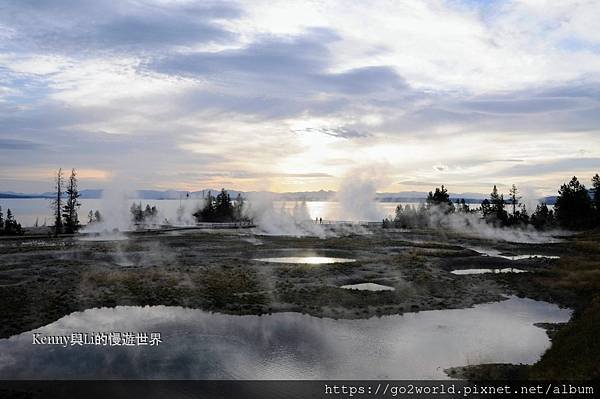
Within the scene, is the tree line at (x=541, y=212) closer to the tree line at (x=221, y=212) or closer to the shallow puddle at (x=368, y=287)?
the tree line at (x=221, y=212)

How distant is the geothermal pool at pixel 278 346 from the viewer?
20.9m

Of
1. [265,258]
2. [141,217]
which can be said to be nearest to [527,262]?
[265,258]

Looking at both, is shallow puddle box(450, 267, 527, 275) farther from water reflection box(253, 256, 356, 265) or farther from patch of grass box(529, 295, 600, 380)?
patch of grass box(529, 295, 600, 380)

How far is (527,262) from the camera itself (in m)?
59.6

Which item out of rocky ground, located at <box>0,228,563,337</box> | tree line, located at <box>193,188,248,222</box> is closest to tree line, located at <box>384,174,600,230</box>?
tree line, located at <box>193,188,248,222</box>

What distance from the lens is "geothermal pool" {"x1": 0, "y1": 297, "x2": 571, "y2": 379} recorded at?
20875mm

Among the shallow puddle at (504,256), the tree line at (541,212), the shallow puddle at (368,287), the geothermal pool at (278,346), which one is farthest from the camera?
the tree line at (541,212)

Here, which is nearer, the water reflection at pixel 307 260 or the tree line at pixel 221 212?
the water reflection at pixel 307 260

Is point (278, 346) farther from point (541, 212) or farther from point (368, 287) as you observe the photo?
point (541, 212)

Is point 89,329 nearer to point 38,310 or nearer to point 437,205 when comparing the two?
point 38,310

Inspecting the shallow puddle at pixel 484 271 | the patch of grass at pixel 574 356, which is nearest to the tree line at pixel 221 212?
the shallow puddle at pixel 484 271

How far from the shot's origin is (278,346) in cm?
2461

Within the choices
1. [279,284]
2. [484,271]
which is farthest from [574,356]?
[484,271]

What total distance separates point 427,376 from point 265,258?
4107 cm
